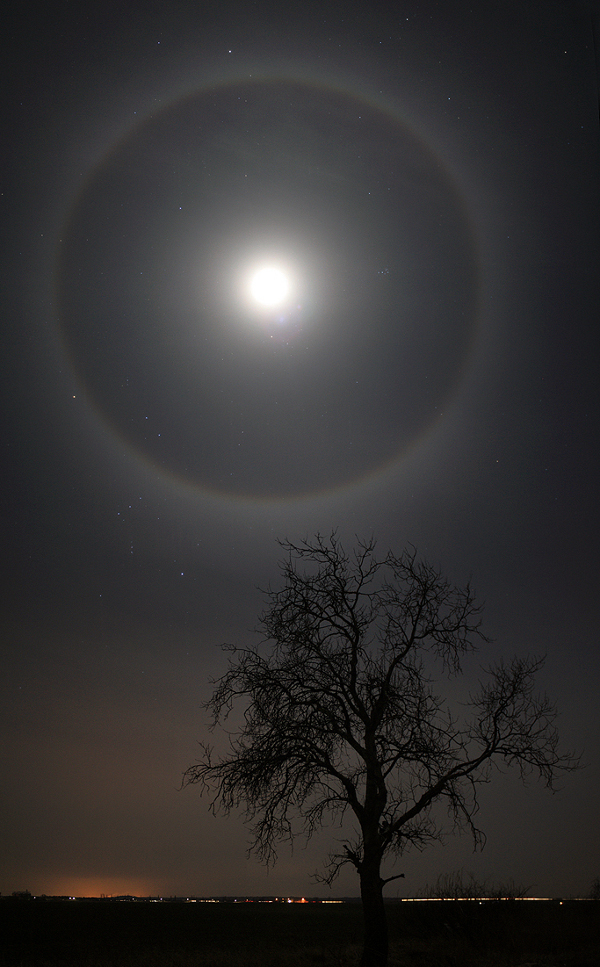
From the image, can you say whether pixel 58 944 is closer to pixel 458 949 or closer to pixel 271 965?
pixel 271 965

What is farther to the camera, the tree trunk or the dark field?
the dark field

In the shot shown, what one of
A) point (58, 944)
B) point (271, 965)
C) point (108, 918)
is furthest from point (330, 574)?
point (108, 918)

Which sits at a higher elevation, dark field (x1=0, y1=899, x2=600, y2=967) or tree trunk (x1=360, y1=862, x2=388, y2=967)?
tree trunk (x1=360, y1=862, x2=388, y2=967)

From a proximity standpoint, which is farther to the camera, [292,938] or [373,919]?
[292,938]

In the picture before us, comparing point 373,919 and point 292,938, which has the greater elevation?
point 373,919
